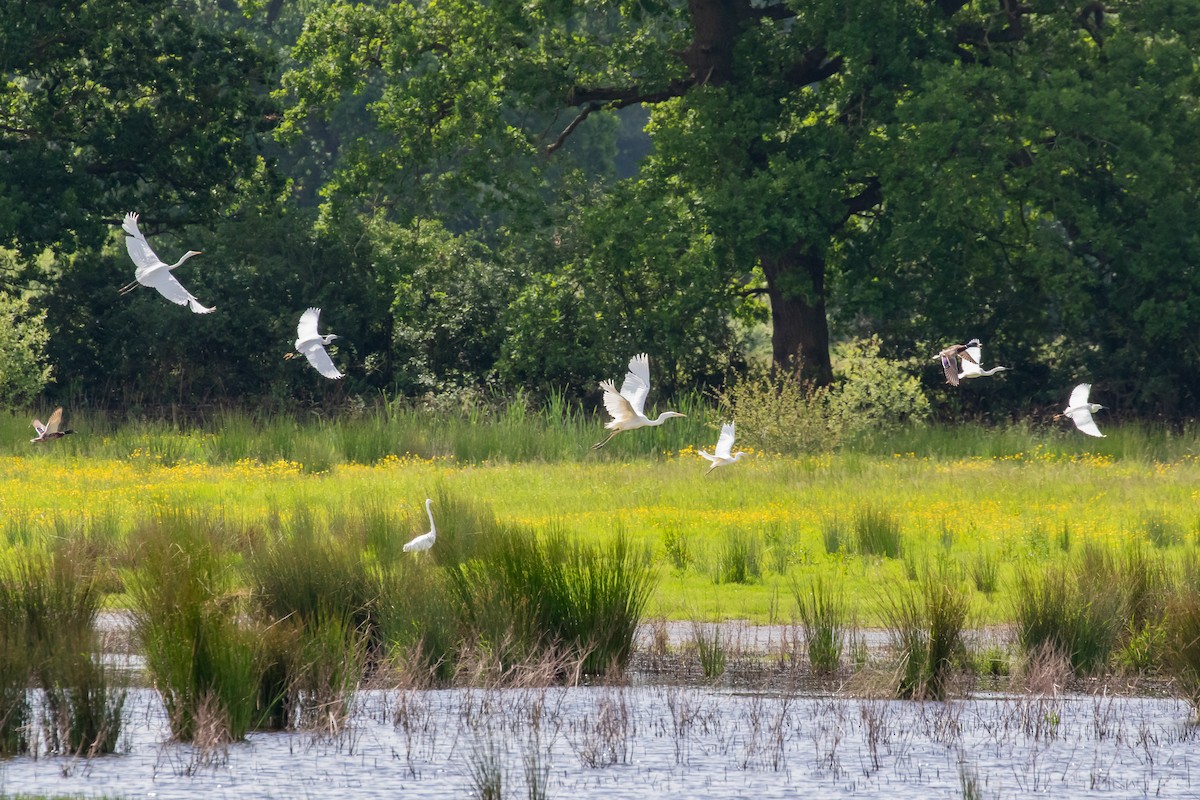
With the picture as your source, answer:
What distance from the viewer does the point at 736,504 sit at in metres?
19.0

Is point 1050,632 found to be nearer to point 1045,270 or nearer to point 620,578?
point 620,578

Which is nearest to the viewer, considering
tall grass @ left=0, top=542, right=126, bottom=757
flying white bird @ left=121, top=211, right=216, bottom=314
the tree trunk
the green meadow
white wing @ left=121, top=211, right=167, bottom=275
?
tall grass @ left=0, top=542, right=126, bottom=757

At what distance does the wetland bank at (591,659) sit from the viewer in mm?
9180

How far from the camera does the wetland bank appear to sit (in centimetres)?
918

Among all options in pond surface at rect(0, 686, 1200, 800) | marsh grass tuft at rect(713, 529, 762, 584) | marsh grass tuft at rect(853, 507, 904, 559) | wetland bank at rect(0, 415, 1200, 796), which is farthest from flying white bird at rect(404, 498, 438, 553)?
marsh grass tuft at rect(853, 507, 904, 559)

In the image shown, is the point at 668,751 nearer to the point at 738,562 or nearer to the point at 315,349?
the point at 738,562

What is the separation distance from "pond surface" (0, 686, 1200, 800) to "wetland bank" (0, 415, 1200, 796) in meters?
0.03

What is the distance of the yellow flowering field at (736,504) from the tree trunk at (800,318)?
503cm

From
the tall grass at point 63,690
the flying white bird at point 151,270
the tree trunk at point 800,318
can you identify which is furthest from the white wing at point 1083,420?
the tree trunk at point 800,318

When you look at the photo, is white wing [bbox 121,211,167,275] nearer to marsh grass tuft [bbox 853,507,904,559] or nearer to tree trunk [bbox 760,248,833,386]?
marsh grass tuft [bbox 853,507,904,559]

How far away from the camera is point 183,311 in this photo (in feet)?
111

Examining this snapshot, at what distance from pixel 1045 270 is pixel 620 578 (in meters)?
18.4

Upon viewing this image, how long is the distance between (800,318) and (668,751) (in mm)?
20773

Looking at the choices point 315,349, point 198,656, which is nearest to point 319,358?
point 315,349
